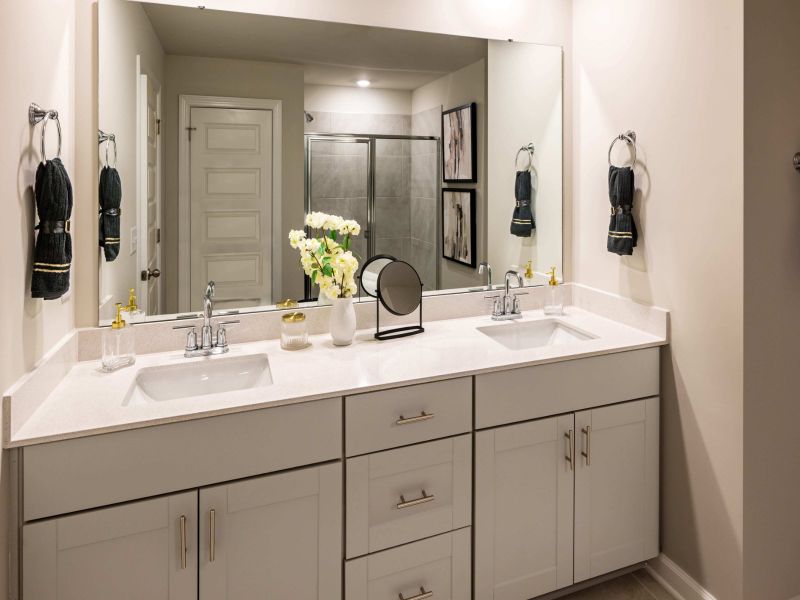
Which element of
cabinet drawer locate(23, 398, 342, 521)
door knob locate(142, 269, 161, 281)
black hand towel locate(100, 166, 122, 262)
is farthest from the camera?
door knob locate(142, 269, 161, 281)

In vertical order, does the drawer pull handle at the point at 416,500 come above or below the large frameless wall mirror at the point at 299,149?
below

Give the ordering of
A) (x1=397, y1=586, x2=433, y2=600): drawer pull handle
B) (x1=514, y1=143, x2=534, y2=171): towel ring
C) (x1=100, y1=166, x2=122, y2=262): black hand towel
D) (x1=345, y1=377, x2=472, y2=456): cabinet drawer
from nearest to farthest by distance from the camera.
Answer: (x1=345, y1=377, x2=472, y2=456): cabinet drawer < (x1=397, y1=586, x2=433, y2=600): drawer pull handle < (x1=100, y1=166, x2=122, y2=262): black hand towel < (x1=514, y1=143, x2=534, y2=171): towel ring

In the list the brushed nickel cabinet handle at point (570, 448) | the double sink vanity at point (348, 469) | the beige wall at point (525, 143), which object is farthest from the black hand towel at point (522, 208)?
the brushed nickel cabinet handle at point (570, 448)

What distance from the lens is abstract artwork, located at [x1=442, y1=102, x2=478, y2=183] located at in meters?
2.22

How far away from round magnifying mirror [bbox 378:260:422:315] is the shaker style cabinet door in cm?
92

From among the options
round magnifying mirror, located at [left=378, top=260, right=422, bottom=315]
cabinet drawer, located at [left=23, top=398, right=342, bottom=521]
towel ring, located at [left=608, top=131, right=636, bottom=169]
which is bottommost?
cabinet drawer, located at [left=23, top=398, right=342, bottom=521]

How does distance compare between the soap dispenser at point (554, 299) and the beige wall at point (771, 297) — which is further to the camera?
the soap dispenser at point (554, 299)

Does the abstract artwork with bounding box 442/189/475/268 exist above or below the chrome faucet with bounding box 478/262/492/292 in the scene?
above

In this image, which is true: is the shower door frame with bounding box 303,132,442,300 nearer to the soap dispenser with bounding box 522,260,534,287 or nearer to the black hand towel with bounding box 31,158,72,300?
the soap dispenser with bounding box 522,260,534,287

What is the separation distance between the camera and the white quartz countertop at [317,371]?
1.35 meters

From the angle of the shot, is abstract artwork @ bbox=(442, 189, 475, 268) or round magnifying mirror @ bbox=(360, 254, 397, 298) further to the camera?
abstract artwork @ bbox=(442, 189, 475, 268)

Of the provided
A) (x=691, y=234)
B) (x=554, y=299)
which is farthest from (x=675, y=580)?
(x=691, y=234)

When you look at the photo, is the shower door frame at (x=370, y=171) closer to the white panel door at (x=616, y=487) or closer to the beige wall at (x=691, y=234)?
the beige wall at (x=691, y=234)

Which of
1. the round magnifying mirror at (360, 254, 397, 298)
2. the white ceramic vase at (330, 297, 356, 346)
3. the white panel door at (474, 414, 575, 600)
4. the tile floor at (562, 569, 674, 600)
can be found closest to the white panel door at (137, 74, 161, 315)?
the white ceramic vase at (330, 297, 356, 346)
